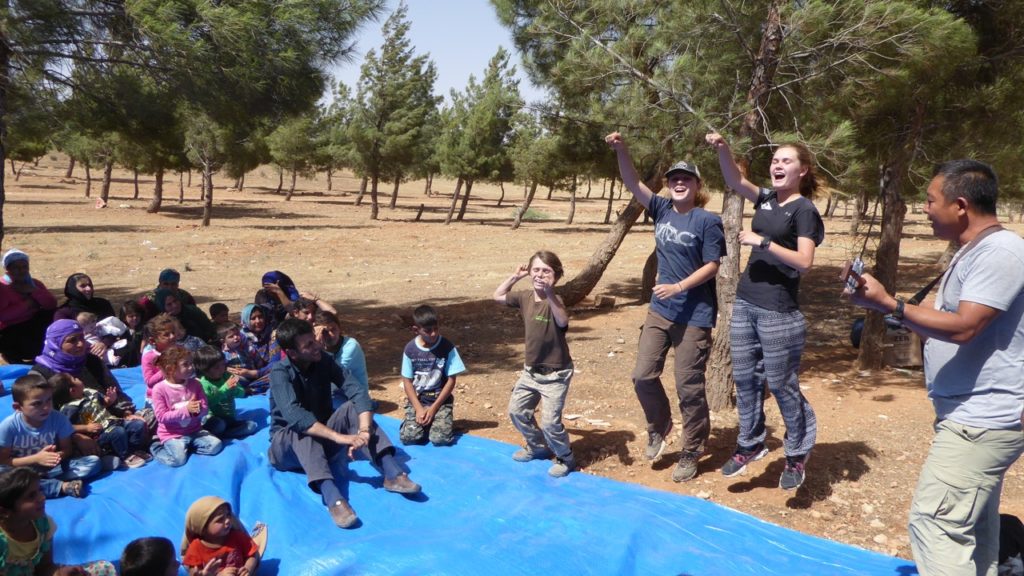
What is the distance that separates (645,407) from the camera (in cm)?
436

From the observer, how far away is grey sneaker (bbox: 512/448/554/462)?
4.57 meters

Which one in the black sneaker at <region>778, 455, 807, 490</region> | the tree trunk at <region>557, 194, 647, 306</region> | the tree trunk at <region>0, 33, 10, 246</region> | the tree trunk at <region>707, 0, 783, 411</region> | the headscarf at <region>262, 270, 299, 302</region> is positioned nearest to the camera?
the black sneaker at <region>778, 455, 807, 490</region>

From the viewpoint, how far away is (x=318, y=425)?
13.3ft

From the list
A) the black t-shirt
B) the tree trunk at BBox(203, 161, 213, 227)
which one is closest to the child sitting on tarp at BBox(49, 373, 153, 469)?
the black t-shirt

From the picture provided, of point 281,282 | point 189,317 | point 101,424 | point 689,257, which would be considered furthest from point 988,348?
point 189,317

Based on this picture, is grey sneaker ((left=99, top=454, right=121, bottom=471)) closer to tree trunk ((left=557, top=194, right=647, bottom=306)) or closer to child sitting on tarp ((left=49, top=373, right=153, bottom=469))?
child sitting on tarp ((left=49, top=373, right=153, bottom=469))

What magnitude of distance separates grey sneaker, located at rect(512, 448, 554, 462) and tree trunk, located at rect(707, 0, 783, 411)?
143 centimetres

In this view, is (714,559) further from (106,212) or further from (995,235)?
(106,212)

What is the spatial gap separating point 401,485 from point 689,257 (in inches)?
81.0

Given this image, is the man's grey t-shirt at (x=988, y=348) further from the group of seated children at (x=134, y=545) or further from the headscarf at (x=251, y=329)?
the headscarf at (x=251, y=329)

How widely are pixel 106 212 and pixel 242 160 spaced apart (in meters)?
5.73

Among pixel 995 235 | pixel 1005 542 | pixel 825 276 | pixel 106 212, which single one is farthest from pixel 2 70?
pixel 106 212

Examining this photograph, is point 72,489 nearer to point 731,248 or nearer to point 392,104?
point 731,248

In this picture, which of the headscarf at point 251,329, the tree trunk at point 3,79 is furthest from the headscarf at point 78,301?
the headscarf at point 251,329
